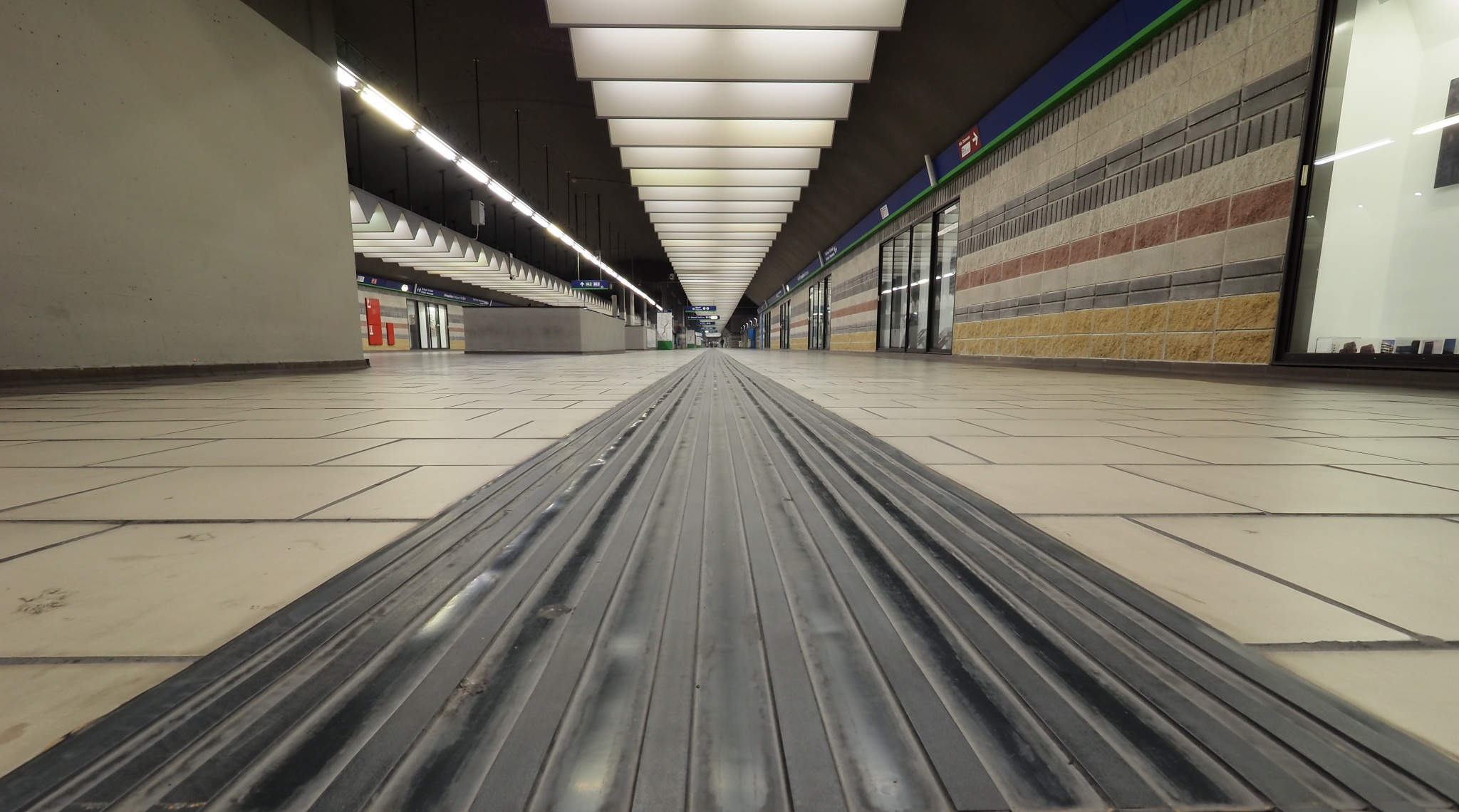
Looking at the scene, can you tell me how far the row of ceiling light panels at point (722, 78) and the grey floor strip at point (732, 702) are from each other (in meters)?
6.18

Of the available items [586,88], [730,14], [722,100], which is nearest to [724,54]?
[730,14]

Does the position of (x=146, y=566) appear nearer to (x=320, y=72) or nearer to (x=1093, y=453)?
(x=1093, y=453)

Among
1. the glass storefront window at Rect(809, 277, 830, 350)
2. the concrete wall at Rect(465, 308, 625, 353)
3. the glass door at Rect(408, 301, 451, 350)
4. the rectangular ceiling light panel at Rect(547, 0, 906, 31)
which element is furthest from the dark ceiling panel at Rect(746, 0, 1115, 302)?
Result: the glass door at Rect(408, 301, 451, 350)

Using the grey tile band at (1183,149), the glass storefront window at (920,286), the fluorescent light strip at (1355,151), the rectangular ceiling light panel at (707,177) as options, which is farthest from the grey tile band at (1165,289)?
the rectangular ceiling light panel at (707,177)

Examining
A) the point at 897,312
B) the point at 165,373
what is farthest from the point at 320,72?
the point at 897,312

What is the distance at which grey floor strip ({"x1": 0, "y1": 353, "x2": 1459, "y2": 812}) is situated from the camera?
0.41 m

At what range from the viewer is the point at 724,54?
20.6ft

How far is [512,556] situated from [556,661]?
0.32m

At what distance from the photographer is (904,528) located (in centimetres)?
100

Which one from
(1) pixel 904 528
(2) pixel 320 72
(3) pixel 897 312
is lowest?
(1) pixel 904 528

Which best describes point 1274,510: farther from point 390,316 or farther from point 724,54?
point 390,316

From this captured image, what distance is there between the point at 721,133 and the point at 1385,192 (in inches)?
282

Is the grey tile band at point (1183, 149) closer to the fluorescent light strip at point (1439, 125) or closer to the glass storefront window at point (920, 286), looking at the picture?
the fluorescent light strip at point (1439, 125)

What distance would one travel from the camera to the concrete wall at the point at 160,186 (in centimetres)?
338
